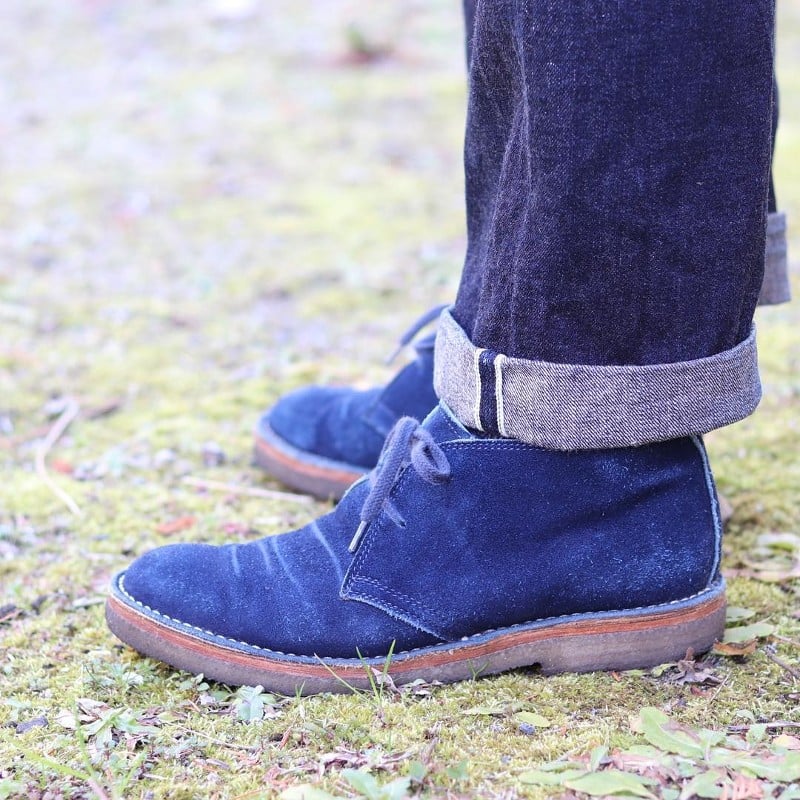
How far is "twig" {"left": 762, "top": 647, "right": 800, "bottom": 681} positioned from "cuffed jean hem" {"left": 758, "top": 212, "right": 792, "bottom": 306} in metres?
0.63

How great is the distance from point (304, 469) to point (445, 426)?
70 centimetres

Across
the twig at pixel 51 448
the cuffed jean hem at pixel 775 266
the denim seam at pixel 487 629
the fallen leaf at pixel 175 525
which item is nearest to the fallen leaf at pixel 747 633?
the denim seam at pixel 487 629

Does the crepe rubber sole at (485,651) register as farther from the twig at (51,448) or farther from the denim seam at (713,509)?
the twig at (51,448)

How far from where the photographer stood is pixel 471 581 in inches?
50.9

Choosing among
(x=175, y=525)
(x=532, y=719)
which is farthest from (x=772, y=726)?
(x=175, y=525)

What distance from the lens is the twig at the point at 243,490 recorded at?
6.54ft

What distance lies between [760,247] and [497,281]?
32cm

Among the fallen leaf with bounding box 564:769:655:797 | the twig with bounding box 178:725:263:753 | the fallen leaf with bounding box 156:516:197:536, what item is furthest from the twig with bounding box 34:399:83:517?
the fallen leaf with bounding box 564:769:655:797

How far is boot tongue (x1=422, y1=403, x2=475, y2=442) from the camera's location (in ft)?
4.25

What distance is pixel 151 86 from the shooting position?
6.18m

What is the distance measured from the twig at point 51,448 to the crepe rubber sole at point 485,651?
0.69 m

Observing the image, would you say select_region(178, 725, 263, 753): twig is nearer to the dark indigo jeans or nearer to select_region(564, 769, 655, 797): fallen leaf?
select_region(564, 769, 655, 797): fallen leaf

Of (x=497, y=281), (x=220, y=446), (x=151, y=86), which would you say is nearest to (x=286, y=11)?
(x=151, y=86)

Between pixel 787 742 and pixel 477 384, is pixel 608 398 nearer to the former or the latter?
pixel 477 384
